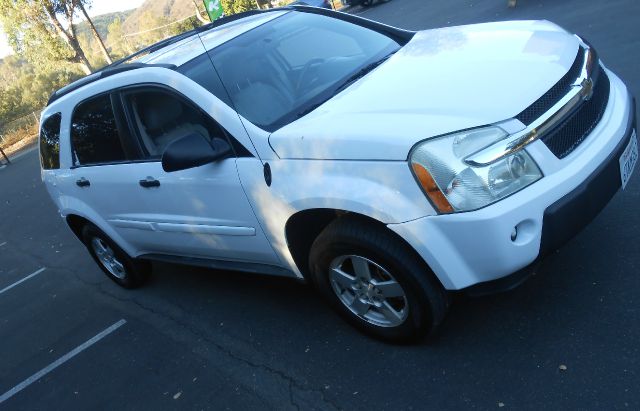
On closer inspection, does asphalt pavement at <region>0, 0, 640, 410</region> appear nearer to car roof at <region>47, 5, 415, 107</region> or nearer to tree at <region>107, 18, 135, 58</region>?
car roof at <region>47, 5, 415, 107</region>

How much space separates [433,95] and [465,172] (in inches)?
19.7

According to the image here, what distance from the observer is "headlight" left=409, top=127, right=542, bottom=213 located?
242 cm

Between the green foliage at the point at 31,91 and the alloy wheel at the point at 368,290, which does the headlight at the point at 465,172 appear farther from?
the green foliage at the point at 31,91

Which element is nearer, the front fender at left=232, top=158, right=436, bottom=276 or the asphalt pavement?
the front fender at left=232, top=158, right=436, bottom=276

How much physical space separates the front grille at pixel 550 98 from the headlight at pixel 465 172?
17 cm

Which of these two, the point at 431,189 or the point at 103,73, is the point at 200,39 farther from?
the point at 431,189

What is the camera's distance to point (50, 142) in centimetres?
488

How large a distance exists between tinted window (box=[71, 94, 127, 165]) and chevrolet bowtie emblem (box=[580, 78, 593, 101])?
2.91 m

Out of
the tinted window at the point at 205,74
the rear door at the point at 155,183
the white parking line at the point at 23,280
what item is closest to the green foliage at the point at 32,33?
the white parking line at the point at 23,280

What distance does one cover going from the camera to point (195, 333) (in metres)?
4.08

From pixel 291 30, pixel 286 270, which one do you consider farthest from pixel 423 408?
pixel 291 30

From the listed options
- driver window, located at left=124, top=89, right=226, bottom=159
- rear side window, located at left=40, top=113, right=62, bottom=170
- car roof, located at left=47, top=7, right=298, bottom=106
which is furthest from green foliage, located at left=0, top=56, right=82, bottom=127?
driver window, located at left=124, top=89, right=226, bottom=159

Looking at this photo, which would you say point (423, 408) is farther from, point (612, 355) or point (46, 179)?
point (46, 179)

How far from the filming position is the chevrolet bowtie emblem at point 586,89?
2.80 m
